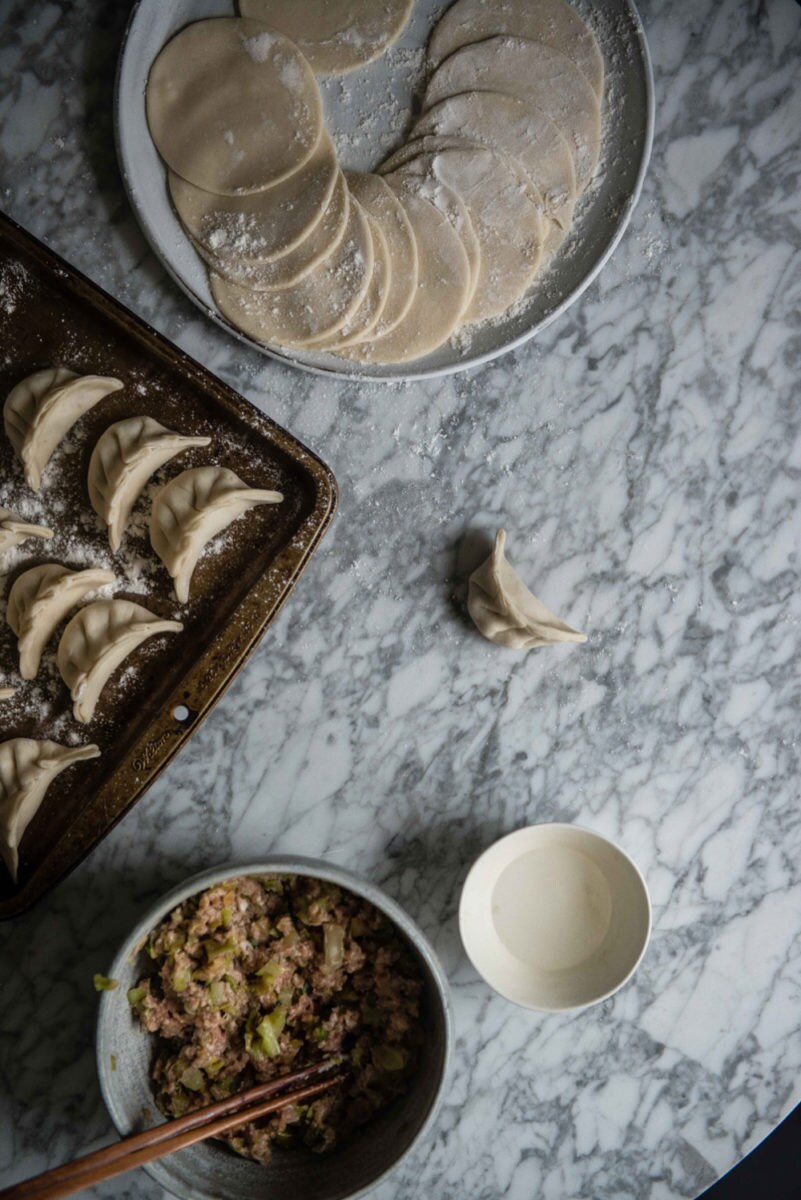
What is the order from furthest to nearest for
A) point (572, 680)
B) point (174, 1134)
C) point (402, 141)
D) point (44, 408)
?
point (572, 680) → point (402, 141) → point (44, 408) → point (174, 1134)

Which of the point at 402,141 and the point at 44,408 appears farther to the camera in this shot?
the point at 402,141

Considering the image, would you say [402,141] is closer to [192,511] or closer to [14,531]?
[192,511]

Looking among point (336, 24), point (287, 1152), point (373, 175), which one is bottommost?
point (287, 1152)

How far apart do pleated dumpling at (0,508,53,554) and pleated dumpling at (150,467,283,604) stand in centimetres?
21

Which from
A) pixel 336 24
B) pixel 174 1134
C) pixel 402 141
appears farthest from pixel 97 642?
pixel 336 24

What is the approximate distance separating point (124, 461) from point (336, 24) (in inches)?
35.9

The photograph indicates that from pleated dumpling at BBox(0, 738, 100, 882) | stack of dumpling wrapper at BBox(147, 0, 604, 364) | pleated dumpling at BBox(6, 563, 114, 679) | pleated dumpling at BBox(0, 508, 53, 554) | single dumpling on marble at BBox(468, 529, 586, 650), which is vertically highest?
stack of dumpling wrapper at BBox(147, 0, 604, 364)

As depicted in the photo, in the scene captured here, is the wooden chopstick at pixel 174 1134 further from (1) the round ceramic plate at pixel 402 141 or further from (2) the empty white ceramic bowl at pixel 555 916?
(1) the round ceramic plate at pixel 402 141

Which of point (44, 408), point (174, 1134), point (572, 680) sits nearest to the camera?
point (174, 1134)

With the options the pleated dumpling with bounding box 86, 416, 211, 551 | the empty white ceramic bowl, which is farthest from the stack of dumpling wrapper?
the empty white ceramic bowl

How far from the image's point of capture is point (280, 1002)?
1.87 m

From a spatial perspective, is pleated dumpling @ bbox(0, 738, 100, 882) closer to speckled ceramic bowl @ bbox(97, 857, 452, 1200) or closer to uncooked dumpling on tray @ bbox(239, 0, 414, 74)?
speckled ceramic bowl @ bbox(97, 857, 452, 1200)

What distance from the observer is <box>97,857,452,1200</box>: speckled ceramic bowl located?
1.72 metres

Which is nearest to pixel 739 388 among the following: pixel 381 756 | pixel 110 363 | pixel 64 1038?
pixel 381 756
